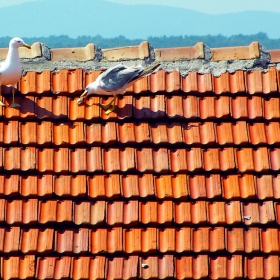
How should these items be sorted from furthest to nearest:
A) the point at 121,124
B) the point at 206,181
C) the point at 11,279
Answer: the point at 121,124 < the point at 206,181 < the point at 11,279

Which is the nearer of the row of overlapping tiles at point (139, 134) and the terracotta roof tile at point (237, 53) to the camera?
the row of overlapping tiles at point (139, 134)

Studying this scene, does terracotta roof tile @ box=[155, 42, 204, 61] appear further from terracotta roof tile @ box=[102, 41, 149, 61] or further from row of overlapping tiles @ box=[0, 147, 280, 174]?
row of overlapping tiles @ box=[0, 147, 280, 174]

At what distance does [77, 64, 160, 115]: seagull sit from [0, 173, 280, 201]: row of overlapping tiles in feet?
2.44

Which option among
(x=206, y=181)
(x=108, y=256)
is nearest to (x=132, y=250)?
(x=108, y=256)

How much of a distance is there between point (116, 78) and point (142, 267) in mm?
1736

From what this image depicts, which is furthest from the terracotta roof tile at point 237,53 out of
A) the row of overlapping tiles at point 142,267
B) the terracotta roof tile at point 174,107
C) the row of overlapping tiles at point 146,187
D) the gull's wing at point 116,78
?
the row of overlapping tiles at point 142,267

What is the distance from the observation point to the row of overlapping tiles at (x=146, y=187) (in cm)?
560

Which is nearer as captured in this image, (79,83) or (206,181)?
(206,181)

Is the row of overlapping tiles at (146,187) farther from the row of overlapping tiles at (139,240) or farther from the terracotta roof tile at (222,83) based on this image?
the terracotta roof tile at (222,83)

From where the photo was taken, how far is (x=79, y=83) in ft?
21.2

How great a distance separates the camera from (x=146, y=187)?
5.65 meters

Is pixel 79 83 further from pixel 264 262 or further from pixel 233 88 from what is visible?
pixel 264 262

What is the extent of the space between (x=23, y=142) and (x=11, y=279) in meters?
1.19

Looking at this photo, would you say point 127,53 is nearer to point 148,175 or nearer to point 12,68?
point 12,68
